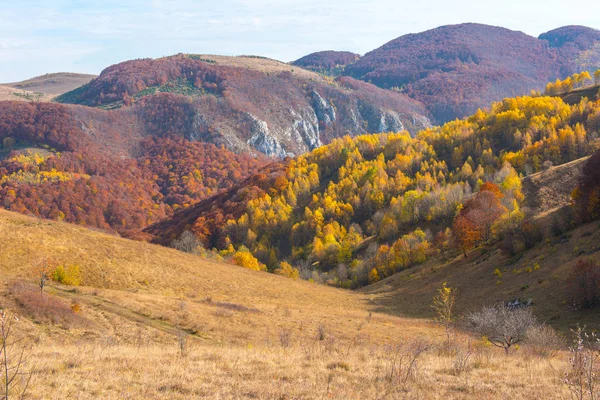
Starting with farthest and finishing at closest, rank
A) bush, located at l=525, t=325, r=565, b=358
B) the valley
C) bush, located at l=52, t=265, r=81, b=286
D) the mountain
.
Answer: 1. the mountain
2. bush, located at l=52, t=265, r=81, b=286
3. bush, located at l=525, t=325, r=565, b=358
4. the valley

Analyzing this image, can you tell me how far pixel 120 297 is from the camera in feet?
100

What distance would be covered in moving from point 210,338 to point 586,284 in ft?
87.6

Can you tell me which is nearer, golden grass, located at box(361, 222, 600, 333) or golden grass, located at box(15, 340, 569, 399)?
golden grass, located at box(15, 340, 569, 399)

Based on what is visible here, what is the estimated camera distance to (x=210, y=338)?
26.2 m

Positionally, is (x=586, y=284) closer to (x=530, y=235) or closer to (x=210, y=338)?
(x=530, y=235)

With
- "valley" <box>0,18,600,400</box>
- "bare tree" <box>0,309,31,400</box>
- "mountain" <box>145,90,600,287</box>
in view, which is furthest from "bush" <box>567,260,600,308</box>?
"mountain" <box>145,90,600,287</box>

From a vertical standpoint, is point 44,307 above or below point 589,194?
below

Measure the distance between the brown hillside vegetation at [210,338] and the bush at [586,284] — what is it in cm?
1058

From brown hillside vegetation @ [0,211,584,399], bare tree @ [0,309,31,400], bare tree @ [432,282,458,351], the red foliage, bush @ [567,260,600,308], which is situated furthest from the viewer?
the red foliage

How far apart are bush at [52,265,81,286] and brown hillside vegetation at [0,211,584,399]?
383 millimetres

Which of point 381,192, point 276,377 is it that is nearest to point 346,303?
point 276,377

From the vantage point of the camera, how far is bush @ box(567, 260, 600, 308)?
31.6 m

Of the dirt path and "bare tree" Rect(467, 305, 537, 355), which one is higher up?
"bare tree" Rect(467, 305, 537, 355)

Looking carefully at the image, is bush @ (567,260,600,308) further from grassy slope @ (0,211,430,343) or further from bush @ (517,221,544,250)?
bush @ (517,221,544,250)
